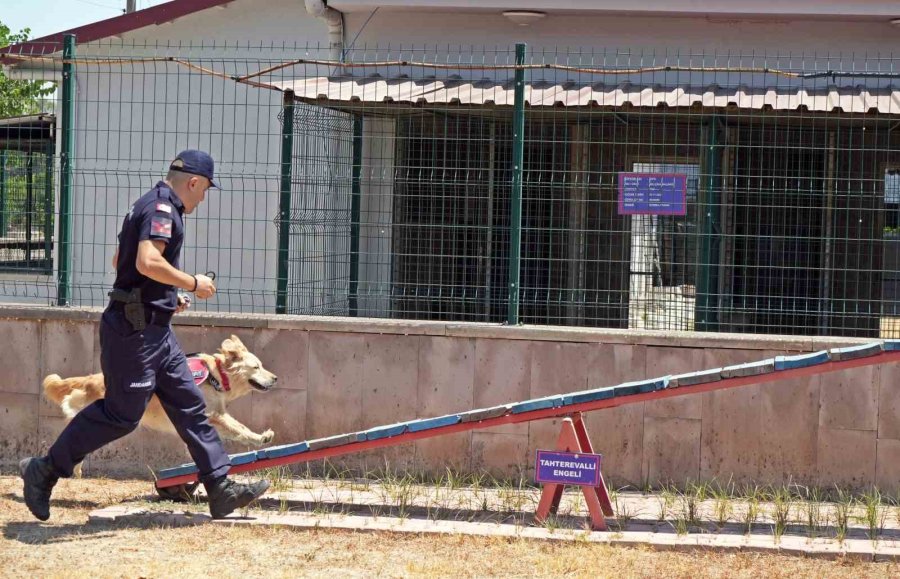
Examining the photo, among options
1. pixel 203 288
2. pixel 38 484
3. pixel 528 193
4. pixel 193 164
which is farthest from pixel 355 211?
pixel 38 484

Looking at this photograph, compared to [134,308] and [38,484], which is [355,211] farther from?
[38,484]

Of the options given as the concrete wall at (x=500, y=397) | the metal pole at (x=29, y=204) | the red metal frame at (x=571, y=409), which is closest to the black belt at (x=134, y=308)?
the red metal frame at (x=571, y=409)

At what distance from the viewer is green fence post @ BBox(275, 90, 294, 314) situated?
8.05 meters

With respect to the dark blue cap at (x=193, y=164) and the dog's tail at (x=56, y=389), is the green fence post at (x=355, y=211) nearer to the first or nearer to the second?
the dog's tail at (x=56, y=389)

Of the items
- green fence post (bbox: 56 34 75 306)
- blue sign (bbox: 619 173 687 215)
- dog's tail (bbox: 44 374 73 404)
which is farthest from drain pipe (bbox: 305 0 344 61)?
dog's tail (bbox: 44 374 73 404)

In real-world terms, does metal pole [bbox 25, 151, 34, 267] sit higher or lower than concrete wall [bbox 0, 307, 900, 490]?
higher

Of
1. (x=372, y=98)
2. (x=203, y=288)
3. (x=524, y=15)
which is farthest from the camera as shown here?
(x=524, y=15)

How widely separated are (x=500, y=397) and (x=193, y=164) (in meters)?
2.72

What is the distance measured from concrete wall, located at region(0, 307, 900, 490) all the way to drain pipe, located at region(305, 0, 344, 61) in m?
4.62

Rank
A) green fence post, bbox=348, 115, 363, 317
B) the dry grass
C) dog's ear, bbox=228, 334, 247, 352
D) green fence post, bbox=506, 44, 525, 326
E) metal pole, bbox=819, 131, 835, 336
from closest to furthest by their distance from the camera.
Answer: the dry grass, dog's ear, bbox=228, 334, 247, 352, green fence post, bbox=506, 44, 525, 326, green fence post, bbox=348, 115, 363, 317, metal pole, bbox=819, 131, 835, 336

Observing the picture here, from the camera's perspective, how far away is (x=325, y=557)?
221 inches

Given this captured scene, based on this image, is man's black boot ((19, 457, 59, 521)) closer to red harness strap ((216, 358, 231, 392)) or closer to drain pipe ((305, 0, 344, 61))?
red harness strap ((216, 358, 231, 392))

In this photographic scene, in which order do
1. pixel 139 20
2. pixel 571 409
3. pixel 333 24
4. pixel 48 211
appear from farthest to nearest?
pixel 139 20
pixel 333 24
pixel 48 211
pixel 571 409

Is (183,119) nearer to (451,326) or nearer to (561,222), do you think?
(561,222)
